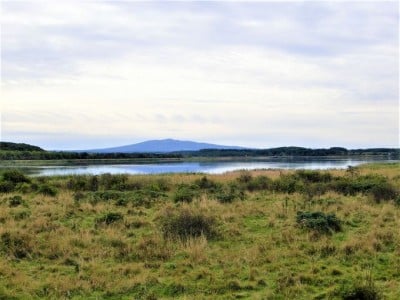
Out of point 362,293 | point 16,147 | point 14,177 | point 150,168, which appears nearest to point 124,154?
point 16,147

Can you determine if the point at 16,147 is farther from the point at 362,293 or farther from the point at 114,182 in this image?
the point at 362,293

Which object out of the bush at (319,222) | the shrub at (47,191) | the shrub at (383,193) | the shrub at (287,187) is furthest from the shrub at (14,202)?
the shrub at (383,193)

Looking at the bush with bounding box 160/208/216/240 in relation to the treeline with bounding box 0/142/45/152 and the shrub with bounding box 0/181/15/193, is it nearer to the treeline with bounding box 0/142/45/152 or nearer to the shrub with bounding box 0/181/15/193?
the shrub with bounding box 0/181/15/193

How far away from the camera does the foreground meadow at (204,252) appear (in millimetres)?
7555

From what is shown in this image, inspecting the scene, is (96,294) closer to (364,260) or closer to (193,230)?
(193,230)

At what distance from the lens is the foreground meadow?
7555 millimetres

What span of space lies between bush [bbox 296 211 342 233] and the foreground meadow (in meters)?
0.03

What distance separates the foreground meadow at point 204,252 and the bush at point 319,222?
0.10ft

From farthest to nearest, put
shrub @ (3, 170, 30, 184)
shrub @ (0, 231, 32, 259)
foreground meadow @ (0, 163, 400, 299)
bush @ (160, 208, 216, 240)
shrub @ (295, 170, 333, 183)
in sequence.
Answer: shrub @ (295, 170, 333, 183) < shrub @ (3, 170, 30, 184) < bush @ (160, 208, 216, 240) < shrub @ (0, 231, 32, 259) < foreground meadow @ (0, 163, 400, 299)

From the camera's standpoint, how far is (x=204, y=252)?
970 cm

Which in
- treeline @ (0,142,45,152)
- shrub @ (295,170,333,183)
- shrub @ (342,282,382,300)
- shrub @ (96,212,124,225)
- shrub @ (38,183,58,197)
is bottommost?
shrub @ (342,282,382,300)

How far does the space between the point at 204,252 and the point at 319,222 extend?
381 cm

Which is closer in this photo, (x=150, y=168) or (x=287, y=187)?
(x=287, y=187)

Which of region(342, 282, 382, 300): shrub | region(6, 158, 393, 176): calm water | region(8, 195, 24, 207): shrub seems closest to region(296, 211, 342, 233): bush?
region(342, 282, 382, 300): shrub
